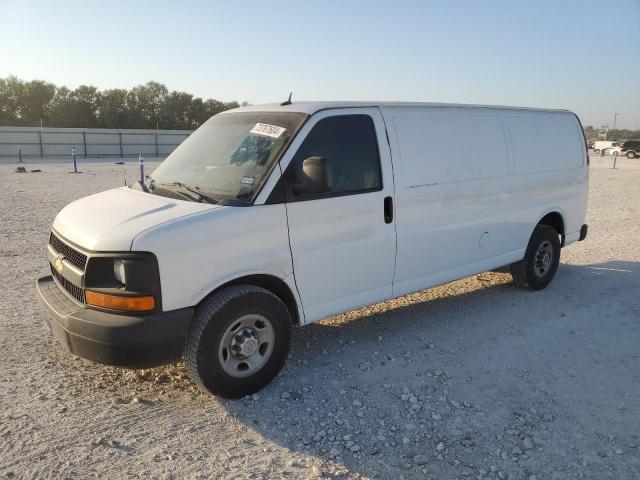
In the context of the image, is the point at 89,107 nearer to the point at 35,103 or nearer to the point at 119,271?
the point at 35,103

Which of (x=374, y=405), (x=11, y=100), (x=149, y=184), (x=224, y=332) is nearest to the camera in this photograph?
(x=224, y=332)

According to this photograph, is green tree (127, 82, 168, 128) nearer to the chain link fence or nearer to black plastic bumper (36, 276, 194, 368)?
the chain link fence

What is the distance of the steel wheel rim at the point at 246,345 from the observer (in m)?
3.76

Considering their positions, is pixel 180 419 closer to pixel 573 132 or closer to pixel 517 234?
pixel 517 234

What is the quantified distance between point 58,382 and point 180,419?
3.77 ft

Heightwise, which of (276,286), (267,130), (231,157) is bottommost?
(276,286)

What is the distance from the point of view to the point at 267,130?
165 inches

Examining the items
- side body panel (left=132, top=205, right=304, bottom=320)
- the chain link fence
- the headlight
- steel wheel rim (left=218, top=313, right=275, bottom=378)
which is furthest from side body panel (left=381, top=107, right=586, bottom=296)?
the chain link fence

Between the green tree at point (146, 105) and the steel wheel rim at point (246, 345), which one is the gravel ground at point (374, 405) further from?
the green tree at point (146, 105)

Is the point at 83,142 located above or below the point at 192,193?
above

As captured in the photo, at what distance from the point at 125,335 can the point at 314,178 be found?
168 cm

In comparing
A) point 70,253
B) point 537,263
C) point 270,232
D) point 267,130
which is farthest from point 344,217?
point 537,263

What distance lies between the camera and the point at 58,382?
401 cm

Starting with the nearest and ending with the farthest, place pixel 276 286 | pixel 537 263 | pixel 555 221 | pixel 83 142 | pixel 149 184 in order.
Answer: pixel 276 286 < pixel 149 184 < pixel 537 263 < pixel 555 221 < pixel 83 142
